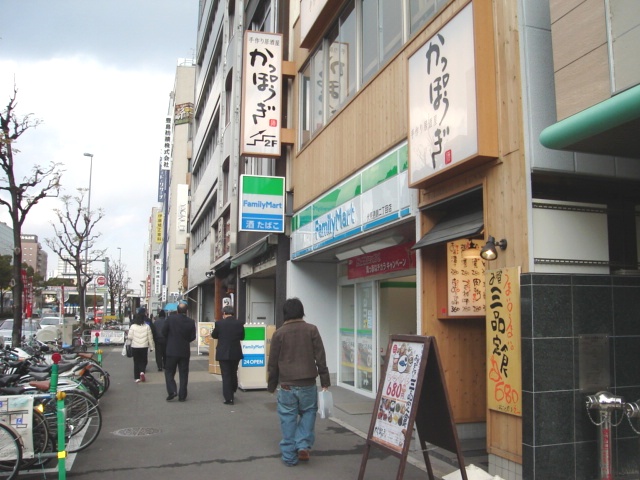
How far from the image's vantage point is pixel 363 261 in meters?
12.8

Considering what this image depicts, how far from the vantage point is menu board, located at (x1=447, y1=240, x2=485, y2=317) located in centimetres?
790

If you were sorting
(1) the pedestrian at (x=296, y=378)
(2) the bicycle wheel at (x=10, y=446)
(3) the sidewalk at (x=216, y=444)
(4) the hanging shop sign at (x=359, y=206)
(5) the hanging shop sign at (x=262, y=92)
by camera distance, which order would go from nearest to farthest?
1. (2) the bicycle wheel at (x=10, y=446)
2. (3) the sidewalk at (x=216, y=444)
3. (1) the pedestrian at (x=296, y=378)
4. (4) the hanging shop sign at (x=359, y=206)
5. (5) the hanging shop sign at (x=262, y=92)

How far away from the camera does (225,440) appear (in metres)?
8.33

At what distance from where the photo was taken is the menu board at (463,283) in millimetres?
7902

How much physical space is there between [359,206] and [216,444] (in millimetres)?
4477

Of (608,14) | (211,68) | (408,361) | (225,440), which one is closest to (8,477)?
(225,440)

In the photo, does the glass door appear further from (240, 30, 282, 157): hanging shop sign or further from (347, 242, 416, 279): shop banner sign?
(240, 30, 282, 157): hanging shop sign

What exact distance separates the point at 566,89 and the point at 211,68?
1270 inches

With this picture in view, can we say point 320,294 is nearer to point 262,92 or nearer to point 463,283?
point 262,92

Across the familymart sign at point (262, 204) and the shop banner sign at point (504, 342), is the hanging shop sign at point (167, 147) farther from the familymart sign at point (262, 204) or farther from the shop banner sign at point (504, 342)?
the shop banner sign at point (504, 342)

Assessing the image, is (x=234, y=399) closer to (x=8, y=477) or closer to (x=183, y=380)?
(x=183, y=380)

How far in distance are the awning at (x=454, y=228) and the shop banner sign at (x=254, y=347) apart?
22.2ft

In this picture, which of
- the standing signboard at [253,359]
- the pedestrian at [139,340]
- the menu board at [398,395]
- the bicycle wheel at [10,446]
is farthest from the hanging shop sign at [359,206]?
the bicycle wheel at [10,446]

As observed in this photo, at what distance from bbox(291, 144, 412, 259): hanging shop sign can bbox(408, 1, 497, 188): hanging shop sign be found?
1005mm
